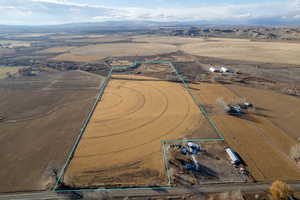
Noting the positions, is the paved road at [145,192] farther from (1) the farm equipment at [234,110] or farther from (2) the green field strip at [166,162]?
(1) the farm equipment at [234,110]

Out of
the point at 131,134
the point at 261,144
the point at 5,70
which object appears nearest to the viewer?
the point at 261,144

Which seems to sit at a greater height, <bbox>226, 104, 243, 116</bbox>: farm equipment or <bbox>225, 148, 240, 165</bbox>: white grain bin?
<bbox>226, 104, 243, 116</bbox>: farm equipment

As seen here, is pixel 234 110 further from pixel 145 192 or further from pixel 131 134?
pixel 145 192

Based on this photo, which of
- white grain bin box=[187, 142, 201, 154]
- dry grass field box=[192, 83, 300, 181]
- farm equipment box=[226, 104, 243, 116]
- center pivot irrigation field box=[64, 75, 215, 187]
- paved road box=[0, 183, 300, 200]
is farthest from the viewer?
farm equipment box=[226, 104, 243, 116]

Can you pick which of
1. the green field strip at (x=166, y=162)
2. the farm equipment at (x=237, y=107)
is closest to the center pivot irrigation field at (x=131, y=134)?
the green field strip at (x=166, y=162)

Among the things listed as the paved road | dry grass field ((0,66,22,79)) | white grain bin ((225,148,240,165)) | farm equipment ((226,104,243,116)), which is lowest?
the paved road

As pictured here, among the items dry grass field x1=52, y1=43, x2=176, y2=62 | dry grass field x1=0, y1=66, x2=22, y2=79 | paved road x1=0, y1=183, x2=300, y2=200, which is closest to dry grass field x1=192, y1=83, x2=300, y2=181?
paved road x1=0, y1=183, x2=300, y2=200

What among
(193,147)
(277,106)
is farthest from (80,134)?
(277,106)

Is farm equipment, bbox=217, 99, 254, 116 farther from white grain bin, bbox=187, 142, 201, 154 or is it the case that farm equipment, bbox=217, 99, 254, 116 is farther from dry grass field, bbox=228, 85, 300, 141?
white grain bin, bbox=187, 142, 201, 154
